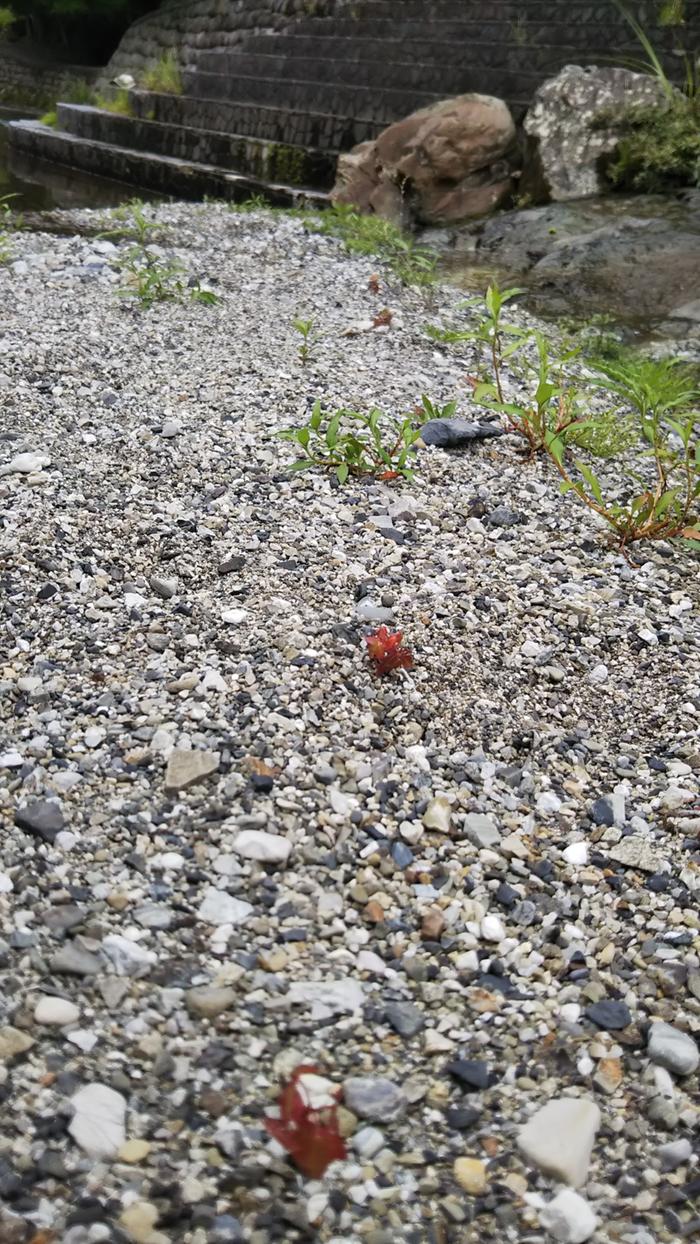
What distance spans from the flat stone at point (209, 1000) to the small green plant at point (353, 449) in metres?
2.04

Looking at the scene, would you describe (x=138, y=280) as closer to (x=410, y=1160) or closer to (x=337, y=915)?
(x=337, y=915)

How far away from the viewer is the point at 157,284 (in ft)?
18.1

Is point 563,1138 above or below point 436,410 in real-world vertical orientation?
below

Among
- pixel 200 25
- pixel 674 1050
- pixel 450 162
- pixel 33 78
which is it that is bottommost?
pixel 674 1050

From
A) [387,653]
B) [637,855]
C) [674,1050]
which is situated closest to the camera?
[674,1050]

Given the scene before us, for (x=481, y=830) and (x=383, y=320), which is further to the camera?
(x=383, y=320)

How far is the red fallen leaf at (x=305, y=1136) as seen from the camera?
54.8 inches

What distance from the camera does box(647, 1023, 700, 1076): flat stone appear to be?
164cm

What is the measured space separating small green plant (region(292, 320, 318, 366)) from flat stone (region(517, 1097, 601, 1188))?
363cm

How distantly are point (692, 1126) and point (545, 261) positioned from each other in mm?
6234

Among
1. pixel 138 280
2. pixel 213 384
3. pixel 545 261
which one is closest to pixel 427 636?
pixel 213 384

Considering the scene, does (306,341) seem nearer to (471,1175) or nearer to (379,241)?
(379,241)

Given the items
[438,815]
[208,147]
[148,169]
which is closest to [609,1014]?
[438,815]

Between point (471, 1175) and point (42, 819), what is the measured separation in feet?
3.56
